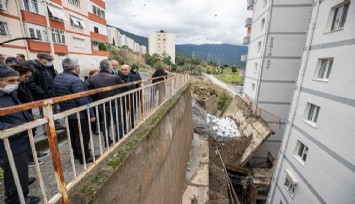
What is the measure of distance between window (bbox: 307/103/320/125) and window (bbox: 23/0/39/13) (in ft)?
63.2

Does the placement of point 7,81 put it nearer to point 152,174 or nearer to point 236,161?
point 152,174

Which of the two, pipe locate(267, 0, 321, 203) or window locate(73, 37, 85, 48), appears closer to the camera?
pipe locate(267, 0, 321, 203)

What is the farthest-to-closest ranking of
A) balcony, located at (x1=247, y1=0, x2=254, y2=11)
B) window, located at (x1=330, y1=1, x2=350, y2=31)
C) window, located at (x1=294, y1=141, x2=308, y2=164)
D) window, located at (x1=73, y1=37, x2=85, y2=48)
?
1. balcony, located at (x1=247, y1=0, x2=254, y2=11)
2. window, located at (x1=73, y1=37, x2=85, y2=48)
3. window, located at (x1=294, y1=141, x2=308, y2=164)
4. window, located at (x1=330, y1=1, x2=350, y2=31)

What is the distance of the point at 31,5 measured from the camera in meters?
12.6

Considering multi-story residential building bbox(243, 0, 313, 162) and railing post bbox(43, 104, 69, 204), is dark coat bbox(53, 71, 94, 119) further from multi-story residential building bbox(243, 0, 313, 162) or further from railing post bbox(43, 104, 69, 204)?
multi-story residential building bbox(243, 0, 313, 162)

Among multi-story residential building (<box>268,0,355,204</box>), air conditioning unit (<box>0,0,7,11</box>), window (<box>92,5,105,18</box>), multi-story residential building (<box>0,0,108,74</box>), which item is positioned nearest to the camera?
multi-story residential building (<box>268,0,355,204</box>)

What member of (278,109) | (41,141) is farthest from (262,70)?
(41,141)

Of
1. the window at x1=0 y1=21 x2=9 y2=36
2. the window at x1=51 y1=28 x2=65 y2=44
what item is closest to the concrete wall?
the window at x1=0 y1=21 x2=9 y2=36

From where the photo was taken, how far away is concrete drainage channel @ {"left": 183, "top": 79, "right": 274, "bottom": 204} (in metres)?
9.17

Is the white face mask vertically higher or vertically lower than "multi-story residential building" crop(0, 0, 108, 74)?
lower

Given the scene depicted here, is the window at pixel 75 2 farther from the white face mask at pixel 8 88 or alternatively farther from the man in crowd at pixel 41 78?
the white face mask at pixel 8 88

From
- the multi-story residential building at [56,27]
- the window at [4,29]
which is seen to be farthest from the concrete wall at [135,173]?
the window at [4,29]

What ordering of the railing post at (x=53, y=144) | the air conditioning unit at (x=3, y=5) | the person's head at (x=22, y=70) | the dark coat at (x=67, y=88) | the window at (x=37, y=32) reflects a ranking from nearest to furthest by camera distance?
the railing post at (x=53, y=144), the dark coat at (x=67, y=88), the person's head at (x=22, y=70), the air conditioning unit at (x=3, y=5), the window at (x=37, y=32)

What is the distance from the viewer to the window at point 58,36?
48.4 feet
